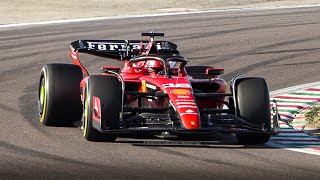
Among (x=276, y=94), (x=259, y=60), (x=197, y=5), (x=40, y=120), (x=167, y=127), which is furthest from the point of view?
(x=197, y=5)

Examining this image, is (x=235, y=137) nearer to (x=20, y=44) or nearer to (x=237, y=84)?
(x=237, y=84)

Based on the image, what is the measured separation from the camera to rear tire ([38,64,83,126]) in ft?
48.1

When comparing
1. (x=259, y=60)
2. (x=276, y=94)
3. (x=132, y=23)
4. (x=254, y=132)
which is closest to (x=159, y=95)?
(x=254, y=132)

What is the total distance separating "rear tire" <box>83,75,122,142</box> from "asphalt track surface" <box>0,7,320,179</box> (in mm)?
196

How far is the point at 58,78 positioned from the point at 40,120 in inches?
31.7

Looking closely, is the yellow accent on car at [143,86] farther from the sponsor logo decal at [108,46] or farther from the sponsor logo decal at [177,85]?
the sponsor logo decal at [108,46]

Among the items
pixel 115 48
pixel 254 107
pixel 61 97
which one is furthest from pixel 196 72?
pixel 61 97

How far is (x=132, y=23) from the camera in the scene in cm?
3117

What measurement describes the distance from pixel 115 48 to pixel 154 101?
2.28 metres

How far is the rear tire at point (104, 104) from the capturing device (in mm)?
13242

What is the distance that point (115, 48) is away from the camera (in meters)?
16.1

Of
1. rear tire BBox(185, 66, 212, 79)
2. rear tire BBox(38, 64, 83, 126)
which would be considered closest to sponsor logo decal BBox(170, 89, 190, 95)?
rear tire BBox(185, 66, 212, 79)

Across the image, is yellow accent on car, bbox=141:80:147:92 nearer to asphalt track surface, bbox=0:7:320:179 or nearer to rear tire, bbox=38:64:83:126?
asphalt track surface, bbox=0:7:320:179

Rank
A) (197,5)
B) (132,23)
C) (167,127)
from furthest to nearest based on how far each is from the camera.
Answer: (197,5) < (132,23) < (167,127)
